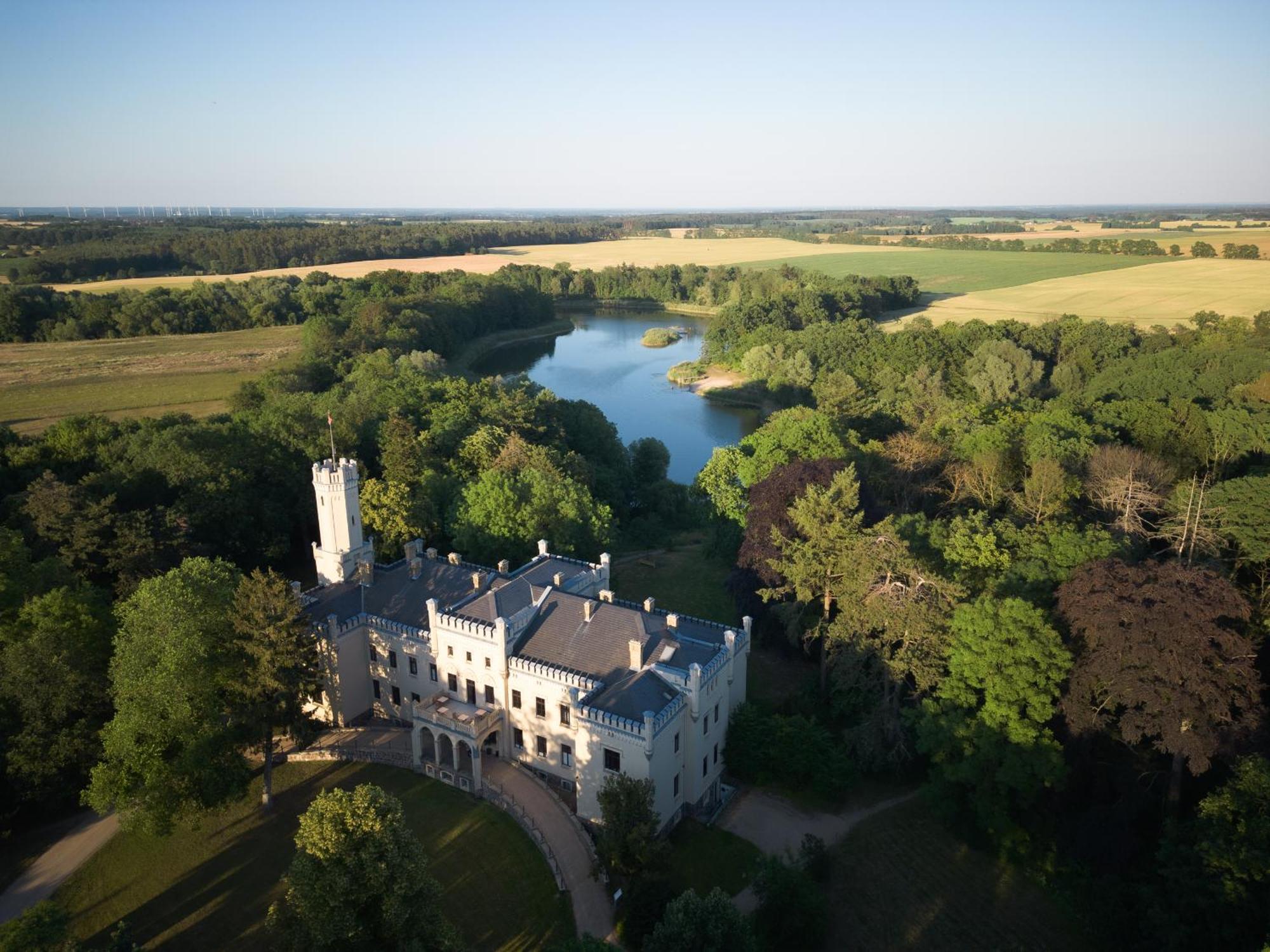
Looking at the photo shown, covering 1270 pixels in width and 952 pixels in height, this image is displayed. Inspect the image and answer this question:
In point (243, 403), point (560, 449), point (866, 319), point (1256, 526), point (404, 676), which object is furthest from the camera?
point (866, 319)

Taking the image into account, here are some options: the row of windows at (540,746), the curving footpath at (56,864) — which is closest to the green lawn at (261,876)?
the curving footpath at (56,864)

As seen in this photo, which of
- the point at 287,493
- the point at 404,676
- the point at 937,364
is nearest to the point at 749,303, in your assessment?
the point at 937,364

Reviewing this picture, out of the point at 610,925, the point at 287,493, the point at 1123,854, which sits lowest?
the point at 610,925

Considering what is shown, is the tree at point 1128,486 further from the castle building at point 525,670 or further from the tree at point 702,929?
the tree at point 702,929

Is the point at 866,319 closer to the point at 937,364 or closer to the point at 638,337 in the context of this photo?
the point at 937,364

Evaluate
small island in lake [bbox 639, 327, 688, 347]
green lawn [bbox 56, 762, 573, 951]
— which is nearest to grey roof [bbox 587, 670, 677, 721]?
green lawn [bbox 56, 762, 573, 951]

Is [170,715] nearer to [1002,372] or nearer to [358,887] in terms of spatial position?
[358,887]

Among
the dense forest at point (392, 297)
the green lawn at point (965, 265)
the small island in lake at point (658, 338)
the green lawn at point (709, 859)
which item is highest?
the green lawn at point (965, 265)

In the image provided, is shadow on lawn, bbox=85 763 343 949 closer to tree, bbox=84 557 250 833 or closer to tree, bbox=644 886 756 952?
tree, bbox=84 557 250 833
